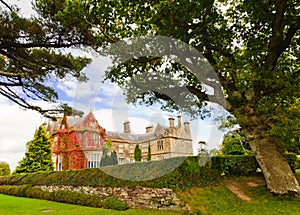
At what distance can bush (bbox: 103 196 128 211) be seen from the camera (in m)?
10.3

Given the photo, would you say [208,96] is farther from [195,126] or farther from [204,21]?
[195,126]

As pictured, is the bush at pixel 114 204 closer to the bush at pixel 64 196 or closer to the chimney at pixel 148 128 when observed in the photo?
the bush at pixel 64 196

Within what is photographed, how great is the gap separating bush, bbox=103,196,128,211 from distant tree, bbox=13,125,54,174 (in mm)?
16793

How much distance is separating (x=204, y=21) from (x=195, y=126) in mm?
4731

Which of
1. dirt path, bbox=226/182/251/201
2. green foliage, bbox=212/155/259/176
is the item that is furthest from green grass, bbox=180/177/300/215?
green foliage, bbox=212/155/259/176

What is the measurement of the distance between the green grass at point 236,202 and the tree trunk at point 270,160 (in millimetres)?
411

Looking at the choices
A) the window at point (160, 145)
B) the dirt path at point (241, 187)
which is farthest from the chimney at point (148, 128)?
the dirt path at point (241, 187)

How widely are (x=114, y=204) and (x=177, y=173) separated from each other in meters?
3.04

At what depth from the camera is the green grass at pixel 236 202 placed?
8448mm

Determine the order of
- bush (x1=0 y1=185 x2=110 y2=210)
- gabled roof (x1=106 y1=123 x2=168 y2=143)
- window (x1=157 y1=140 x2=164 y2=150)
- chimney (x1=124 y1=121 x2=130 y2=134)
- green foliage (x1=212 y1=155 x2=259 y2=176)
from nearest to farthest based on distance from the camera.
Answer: chimney (x1=124 y1=121 x2=130 y2=134)
gabled roof (x1=106 y1=123 x2=168 y2=143)
window (x1=157 y1=140 x2=164 y2=150)
bush (x1=0 y1=185 x2=110 y2=210)
green foliage (x1=212 y1=155 x2=259 y2=176)

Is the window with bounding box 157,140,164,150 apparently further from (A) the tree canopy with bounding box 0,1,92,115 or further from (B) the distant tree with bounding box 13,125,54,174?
(B) the distant tree with bounding box 13,125,54,174

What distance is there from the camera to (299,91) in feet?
28.7

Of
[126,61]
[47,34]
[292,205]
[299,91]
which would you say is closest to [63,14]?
[47,34]

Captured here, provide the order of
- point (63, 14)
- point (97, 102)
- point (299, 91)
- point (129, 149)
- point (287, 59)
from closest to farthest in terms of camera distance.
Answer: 1. point (97, 102)
2. point (129, 149)
3. point (63, 14)
4. point (299, 91)
5. point (287, 59)
